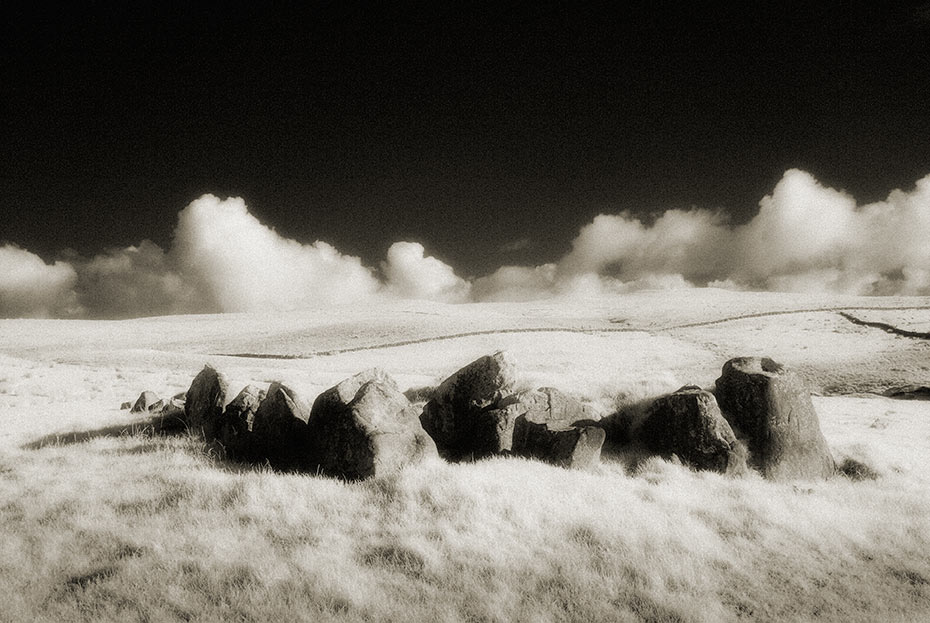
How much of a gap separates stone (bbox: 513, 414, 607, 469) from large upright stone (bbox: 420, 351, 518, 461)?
67 centimetres

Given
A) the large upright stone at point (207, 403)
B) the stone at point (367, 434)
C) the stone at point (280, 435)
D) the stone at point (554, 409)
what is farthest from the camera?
the large upright stone at point (207, 403)

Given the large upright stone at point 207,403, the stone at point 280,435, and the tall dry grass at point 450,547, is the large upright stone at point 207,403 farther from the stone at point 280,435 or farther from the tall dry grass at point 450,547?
the tall dry grass at point 450,547

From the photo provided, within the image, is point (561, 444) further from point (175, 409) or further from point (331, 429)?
point (175, 409)

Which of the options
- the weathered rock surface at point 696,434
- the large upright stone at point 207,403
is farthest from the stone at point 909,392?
the large upright stone at point 207,403

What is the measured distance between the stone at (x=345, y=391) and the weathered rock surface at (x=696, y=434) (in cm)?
630

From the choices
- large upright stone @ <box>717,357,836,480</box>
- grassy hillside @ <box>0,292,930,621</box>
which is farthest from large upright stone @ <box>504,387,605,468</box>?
large upright stone @ <box>717,357,836,480</box>

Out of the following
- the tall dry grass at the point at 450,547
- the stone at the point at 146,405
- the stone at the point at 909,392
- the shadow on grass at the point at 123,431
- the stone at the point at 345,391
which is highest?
the stone at the point at 345,391

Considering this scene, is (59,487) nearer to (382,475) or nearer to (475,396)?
(382,475)

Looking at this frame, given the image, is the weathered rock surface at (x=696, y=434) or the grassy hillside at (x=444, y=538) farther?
the weathered rock surface at (x=696, y=434)

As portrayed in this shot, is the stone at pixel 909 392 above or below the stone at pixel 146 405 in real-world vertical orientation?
below

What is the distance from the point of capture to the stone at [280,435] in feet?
34.7

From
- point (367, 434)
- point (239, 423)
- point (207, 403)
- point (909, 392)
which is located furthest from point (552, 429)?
point (909, 392)

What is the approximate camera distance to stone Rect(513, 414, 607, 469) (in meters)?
10.6

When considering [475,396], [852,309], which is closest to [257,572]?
[475,396]
